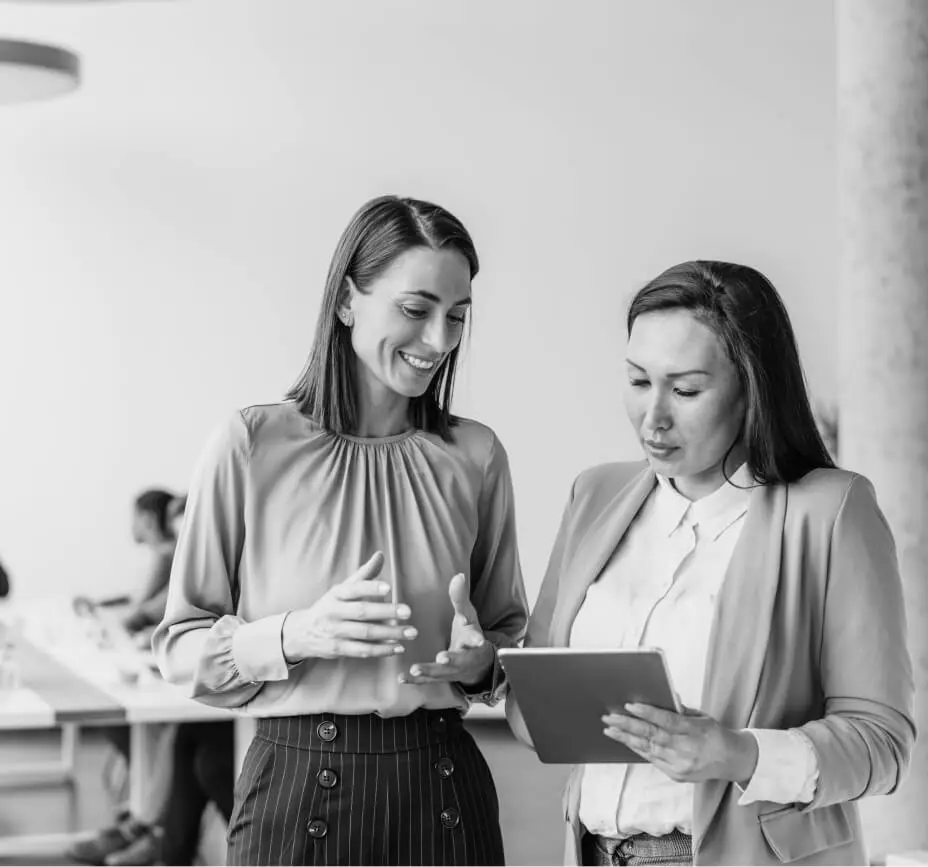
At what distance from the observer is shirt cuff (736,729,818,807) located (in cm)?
161

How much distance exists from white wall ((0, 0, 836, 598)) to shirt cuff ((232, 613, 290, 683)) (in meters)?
4.01

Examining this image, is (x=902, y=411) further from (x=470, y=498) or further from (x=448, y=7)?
(x=448, y=7)

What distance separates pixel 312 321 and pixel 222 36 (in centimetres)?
130

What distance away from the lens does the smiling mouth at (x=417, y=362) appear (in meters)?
1.97

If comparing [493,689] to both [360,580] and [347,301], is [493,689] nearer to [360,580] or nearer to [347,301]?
[360,580]

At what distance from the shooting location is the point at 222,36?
5.96 meters

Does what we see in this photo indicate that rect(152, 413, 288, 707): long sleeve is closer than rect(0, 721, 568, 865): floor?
Yes

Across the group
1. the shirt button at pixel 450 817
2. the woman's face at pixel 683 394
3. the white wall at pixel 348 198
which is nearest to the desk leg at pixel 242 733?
the white wall at pixel 348 198

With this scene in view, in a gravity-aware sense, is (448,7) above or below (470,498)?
above

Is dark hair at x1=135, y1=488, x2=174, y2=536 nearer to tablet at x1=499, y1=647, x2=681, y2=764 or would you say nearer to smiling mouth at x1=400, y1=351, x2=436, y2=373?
smiling mouth at x1=400, y1=351, x2=436, y2=373

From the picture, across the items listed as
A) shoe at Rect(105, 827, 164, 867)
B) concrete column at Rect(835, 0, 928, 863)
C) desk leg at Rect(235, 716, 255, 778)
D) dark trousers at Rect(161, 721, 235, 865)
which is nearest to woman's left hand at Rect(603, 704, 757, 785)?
concrete column at Rect(835, 0, 928, 863)

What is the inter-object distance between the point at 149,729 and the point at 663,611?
3.11 m

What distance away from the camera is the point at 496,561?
2.11 meters

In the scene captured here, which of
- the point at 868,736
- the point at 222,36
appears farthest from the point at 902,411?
the point at 222,36
